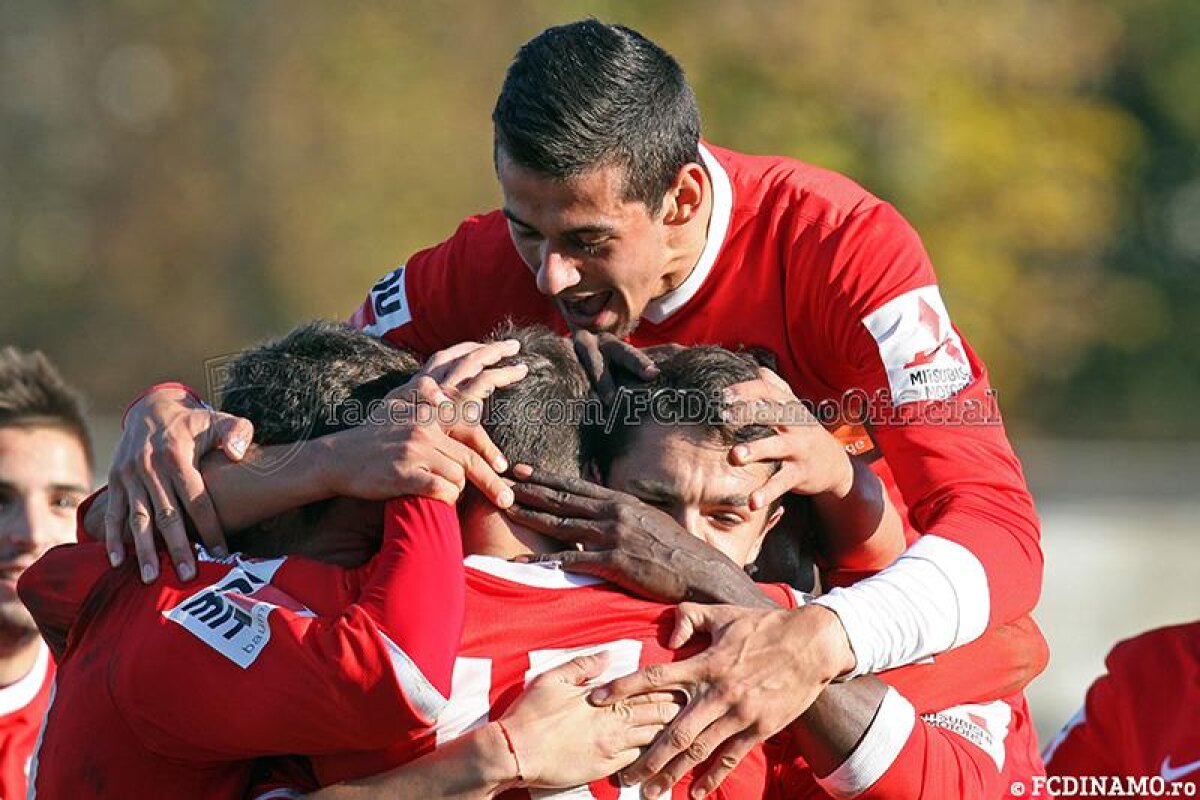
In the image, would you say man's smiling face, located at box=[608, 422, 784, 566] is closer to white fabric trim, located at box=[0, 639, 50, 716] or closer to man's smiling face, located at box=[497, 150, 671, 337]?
man's smiling face, located at box=[497, 150, 671, 337]

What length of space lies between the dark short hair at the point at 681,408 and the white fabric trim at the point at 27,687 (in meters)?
2.80

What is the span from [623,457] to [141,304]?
763 inches

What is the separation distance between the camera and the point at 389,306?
17.1 feet

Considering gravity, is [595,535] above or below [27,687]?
above

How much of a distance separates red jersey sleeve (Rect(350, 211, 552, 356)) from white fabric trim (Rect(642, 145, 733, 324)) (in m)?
0.33

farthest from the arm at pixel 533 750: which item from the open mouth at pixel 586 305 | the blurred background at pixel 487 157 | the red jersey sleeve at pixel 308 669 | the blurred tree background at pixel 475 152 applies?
the blurred tree background at pixel 475 152

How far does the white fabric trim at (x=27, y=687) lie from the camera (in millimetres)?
5793

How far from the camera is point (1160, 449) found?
20438 mm

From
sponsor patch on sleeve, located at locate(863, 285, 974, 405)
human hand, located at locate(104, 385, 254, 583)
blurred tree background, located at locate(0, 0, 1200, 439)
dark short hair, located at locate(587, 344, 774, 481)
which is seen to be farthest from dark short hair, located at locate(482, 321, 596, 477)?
blurred tree background, located at locate(0, 0, 1200, 439)

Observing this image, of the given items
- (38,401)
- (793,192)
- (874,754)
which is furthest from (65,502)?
(874,754)

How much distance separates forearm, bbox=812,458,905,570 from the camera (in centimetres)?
438

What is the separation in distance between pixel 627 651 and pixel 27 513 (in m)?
3.04

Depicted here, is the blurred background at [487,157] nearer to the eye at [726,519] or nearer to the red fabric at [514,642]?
the eye at [726,519]

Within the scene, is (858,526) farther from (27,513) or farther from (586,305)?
(27,513)
